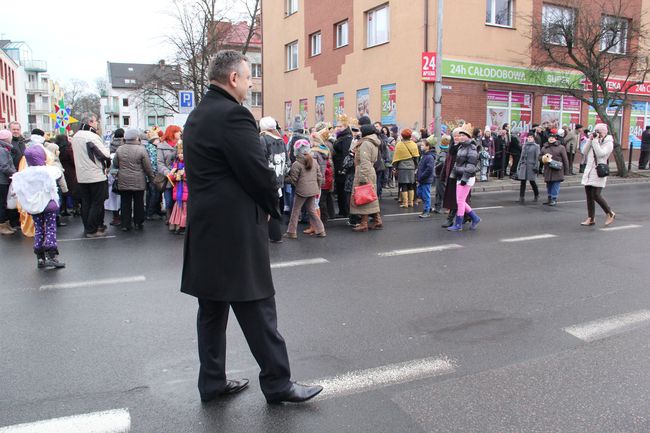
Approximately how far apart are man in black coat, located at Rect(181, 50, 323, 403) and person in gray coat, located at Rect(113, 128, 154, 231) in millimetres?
6943

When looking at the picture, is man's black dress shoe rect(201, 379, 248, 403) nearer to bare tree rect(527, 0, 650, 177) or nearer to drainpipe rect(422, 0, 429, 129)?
drainpipe rect(422, 0, 429, 129)

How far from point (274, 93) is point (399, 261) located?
84.4 feet

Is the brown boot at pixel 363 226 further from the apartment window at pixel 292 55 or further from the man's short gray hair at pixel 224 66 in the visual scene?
the apartment window at pixel 292 55

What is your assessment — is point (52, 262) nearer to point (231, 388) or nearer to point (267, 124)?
point (267, 124)

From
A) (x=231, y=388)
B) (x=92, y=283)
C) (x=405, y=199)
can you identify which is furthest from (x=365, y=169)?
(x=231, y=388)

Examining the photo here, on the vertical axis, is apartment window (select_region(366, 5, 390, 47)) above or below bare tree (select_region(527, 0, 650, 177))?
above

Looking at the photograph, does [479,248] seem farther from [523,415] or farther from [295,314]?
[523,415]

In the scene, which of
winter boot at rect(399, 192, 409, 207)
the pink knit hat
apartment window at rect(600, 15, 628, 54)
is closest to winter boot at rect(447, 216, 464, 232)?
winter boot at rect(399, 192, 409, 207)

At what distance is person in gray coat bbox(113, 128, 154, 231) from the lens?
9.71 metres

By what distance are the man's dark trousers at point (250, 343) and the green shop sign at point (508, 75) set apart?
58.5 ft

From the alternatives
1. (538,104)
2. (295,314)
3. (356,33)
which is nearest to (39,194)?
(295,314)

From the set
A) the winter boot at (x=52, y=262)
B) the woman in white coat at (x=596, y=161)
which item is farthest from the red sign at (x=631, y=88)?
the winter boot at (x=52, y=262)

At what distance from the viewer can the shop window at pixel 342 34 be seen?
2448 centimetres

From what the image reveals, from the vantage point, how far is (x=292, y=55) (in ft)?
97.4
